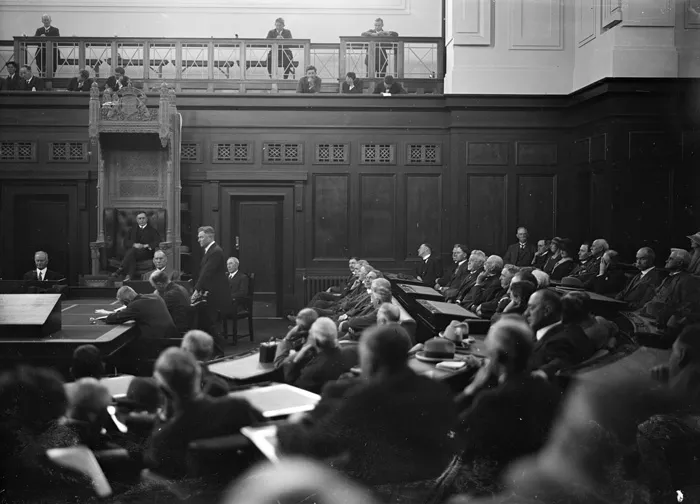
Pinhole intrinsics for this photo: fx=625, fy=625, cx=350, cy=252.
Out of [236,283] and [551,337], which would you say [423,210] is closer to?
[551,337]

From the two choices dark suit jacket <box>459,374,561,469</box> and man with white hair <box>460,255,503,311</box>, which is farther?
dark suit jacket <box>459,374,561,469</box>

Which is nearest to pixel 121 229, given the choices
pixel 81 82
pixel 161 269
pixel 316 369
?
pixel 161 269

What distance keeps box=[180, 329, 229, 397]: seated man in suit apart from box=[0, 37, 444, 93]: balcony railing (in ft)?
3.22

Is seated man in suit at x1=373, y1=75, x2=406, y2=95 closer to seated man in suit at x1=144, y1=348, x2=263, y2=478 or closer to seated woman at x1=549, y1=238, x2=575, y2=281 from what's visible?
seated woman at x1=549, y1=238, x2=575, y2=281

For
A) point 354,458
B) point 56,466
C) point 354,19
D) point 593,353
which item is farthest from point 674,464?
point 56,466

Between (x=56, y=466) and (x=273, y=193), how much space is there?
55.0 inches

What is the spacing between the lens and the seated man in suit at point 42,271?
2.28 meters

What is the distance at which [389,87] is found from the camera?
2.71m

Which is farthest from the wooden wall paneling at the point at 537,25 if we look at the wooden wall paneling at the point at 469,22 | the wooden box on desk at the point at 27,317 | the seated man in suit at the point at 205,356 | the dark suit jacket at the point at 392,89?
the wooden box on desk at the point at 27,317

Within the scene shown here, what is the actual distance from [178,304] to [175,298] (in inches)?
1.4

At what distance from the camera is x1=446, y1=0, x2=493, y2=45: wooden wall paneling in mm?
2516

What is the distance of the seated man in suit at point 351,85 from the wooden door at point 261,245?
1.95 ft

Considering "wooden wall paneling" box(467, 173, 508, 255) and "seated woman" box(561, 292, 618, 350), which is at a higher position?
"wooden wall paneling" box(467, 173, 508, 255)

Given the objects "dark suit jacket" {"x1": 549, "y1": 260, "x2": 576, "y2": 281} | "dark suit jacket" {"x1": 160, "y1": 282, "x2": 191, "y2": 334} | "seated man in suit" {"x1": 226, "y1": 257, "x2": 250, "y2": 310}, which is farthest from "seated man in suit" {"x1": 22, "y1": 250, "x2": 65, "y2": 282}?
"dark suit jacket" {"x1": 549, "y1": 260, "x2": 576, "y2": 281}
